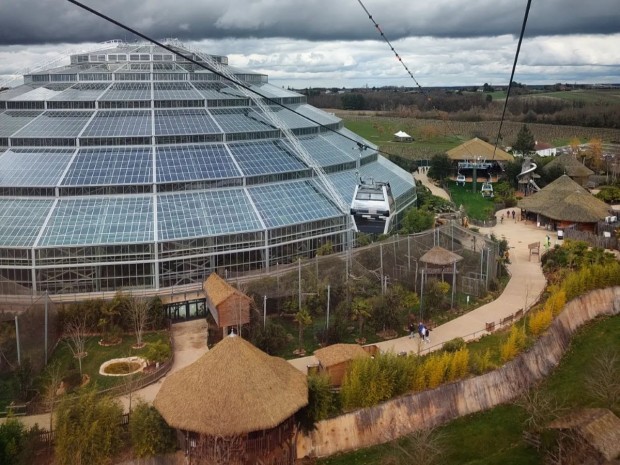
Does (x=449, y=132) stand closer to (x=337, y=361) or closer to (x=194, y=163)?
(x=194, y=163)

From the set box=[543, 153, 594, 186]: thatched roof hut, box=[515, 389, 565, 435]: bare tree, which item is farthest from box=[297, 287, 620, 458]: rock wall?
box=[543, 153, 594, 186]: thatched roof hut

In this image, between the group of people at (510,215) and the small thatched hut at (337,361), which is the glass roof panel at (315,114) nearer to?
the group of people at (510,215)

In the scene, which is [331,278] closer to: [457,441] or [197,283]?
[197,283]

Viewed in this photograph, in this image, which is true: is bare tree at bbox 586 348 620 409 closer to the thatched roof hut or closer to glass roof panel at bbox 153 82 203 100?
glass roof panel at bbox 153 82 203 100

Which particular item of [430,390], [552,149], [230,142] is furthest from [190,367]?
[552,149]

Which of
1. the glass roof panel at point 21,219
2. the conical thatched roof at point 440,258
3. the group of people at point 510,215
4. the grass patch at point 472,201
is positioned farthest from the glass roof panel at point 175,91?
the group of people at point 510,215

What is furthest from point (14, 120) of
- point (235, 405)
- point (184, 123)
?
point (235, 405)
